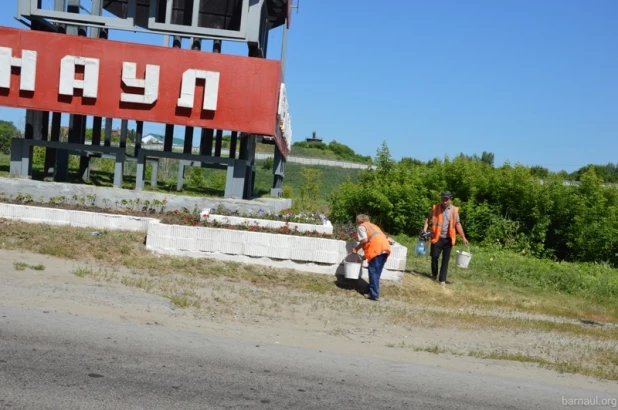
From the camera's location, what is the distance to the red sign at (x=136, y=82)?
59.3ft

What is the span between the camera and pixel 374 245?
1178 centimetres

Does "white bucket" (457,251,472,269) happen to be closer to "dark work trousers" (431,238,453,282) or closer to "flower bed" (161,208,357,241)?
"dark work trousers" (431,238,453,282)

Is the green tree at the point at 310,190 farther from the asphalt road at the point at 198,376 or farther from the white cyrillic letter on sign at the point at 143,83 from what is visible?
the asphalt road at the point at 198,376

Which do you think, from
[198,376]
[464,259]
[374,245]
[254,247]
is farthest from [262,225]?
[198,376]

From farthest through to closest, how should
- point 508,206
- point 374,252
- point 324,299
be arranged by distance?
point 508,206, point 374,252, point 324,299

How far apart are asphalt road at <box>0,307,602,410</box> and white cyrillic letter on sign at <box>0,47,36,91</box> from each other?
11671 mm

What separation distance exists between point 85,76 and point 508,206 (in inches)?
604

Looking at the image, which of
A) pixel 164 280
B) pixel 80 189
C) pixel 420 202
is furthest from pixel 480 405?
pixel 420 202

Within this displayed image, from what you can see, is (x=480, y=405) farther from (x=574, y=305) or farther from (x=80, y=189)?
(x=80, y=189)

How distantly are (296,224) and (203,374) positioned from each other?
27.5ft

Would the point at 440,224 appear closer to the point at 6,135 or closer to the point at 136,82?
the point at 136,82

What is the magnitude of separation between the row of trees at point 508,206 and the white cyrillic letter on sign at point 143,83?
10106 mm

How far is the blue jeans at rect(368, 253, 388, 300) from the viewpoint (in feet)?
38.4

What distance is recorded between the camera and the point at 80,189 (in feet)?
57.8
